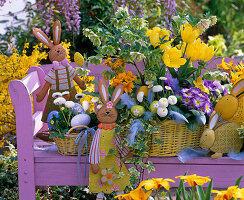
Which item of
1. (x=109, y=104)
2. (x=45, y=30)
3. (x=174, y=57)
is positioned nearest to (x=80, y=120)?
(x=109, y=104)

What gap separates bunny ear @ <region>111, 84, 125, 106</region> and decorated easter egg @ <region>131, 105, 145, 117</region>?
94 mm

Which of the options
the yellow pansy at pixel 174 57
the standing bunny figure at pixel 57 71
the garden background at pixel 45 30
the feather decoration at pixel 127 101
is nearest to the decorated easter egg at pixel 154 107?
the feather decoration at pixel 127 101

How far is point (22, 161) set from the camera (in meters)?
1.91

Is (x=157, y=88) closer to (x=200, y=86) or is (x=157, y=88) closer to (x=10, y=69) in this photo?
(x=200, y=86)

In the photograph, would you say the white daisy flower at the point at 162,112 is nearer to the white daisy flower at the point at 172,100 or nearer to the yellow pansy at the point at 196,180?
the white daisy flower at the point at 172,100

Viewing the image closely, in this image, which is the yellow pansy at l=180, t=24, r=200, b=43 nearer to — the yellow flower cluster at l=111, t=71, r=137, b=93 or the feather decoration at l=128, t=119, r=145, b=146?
the yellow flower cluster at l=111, t=71, r=137, b=93

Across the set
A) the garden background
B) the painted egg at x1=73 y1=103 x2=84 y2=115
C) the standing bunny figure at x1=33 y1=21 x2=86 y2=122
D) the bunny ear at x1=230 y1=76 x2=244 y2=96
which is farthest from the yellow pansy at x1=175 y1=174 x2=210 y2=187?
the garden background

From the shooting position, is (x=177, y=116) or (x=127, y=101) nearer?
(x=177, y=116)

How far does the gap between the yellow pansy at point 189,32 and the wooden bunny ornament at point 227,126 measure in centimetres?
32

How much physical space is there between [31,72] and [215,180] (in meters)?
1.36

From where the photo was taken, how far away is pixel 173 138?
6.01ft

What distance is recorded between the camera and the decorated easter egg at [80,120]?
187 centimetres

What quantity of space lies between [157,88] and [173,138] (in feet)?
0.89

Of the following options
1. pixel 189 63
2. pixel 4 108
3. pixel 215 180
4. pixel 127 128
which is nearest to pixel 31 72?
pixel 4 108
